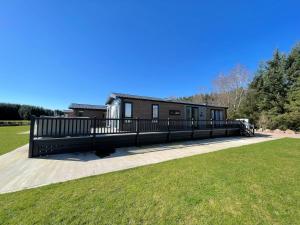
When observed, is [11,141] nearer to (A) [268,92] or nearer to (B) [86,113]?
(B) [86,113]

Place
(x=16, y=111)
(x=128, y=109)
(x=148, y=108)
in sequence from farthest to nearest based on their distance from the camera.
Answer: (x=16, y=111) < (x=148, y=108) < (x=128, y=109)

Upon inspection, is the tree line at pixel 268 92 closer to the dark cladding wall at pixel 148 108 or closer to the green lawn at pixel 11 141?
the dark cladding wall at pixel 148 108

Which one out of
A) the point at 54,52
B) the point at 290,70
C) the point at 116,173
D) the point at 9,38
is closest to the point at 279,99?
the point at 290,70

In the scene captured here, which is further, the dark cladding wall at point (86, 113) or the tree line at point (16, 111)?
the tree line at point (16, 111)

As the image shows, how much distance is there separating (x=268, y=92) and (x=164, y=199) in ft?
88.2

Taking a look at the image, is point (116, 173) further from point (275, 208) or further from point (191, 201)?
point (275, 208)

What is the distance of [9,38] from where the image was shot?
460 inches

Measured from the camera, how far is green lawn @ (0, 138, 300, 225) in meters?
2.29

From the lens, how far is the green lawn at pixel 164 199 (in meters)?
2.29

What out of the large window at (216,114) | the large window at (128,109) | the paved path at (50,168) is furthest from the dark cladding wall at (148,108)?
the paved path at (50,168)

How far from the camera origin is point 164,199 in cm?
284

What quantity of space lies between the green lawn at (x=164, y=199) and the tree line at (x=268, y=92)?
19797 mm

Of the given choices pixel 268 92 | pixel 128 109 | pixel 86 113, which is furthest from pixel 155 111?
pixel 268 92

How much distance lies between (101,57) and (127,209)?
718 inches
